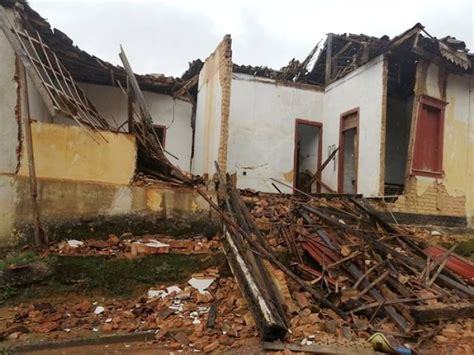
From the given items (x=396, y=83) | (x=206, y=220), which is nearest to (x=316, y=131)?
(x=396, y=83)

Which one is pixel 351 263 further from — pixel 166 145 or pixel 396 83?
pixel 166 145

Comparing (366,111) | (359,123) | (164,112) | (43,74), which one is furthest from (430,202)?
(43,74)

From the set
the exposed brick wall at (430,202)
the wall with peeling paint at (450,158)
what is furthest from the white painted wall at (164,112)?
A: the wall with peeling paint at (450,158)

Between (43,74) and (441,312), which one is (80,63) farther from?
(441,312)

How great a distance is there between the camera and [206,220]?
19.9 feet

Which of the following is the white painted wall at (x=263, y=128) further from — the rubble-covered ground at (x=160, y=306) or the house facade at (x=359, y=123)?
the rubble-covered ground at (x=160, y=306)

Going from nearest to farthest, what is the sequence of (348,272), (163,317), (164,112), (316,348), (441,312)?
(316,348) → (163,317) → (441,312) → (348,272) → (164,112)

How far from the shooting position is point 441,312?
4395mm

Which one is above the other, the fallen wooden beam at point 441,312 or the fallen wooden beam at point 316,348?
the fallen wooden beam at point 441,312

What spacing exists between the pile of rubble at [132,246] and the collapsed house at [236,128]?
30 cm

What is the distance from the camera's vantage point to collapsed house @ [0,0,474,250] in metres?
5.23

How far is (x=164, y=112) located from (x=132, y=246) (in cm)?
645

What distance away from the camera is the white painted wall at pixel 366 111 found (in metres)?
8.46

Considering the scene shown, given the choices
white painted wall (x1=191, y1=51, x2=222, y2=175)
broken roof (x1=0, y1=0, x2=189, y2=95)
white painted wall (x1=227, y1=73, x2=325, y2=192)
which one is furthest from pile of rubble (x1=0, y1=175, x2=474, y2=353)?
white painted wall (x1=227, y1=73, x2=325, y2=192)
